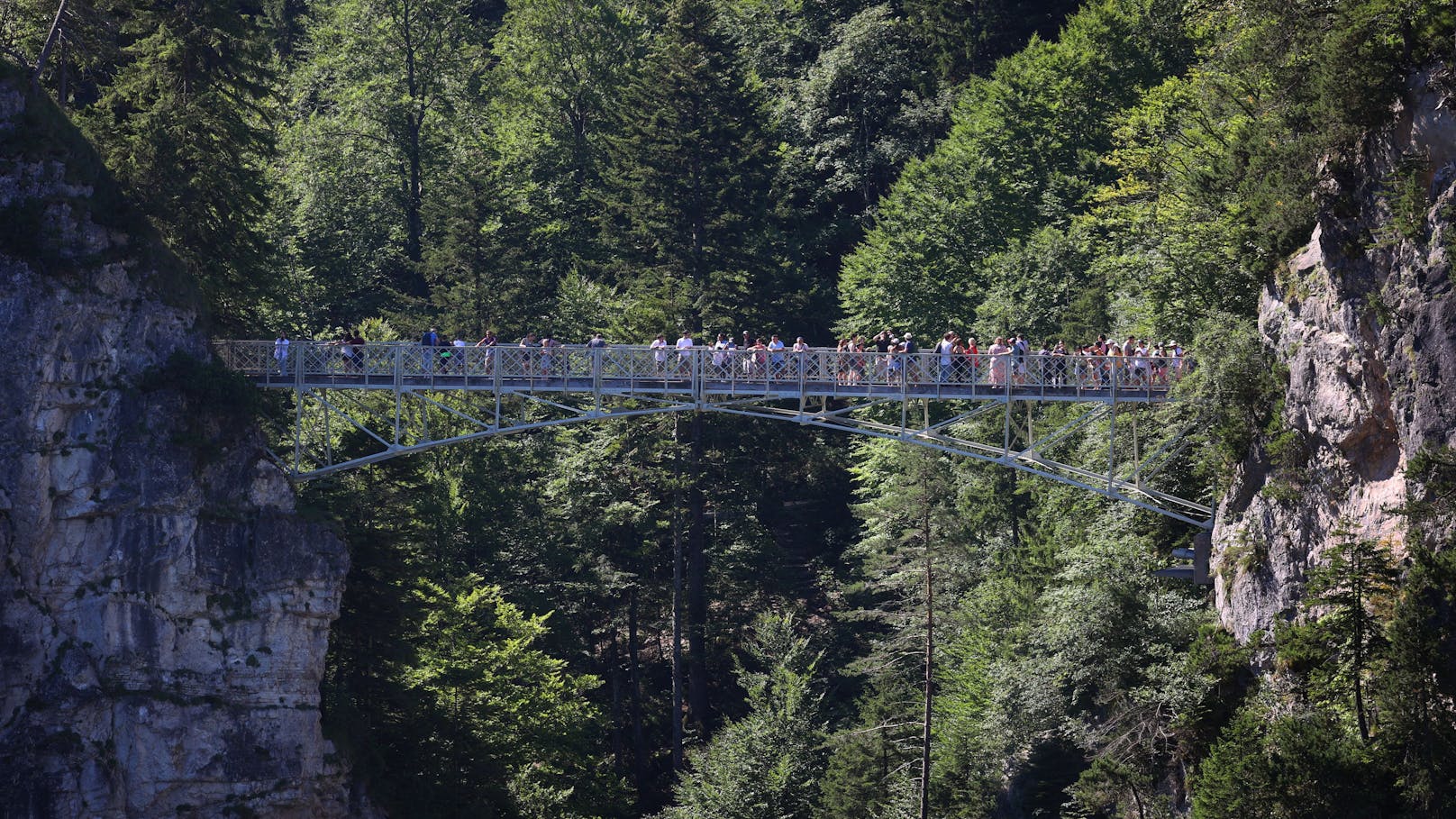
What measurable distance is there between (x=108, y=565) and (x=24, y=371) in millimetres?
3984

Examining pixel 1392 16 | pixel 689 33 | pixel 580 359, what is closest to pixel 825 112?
pixel 689 33

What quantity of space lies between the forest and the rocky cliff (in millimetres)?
1851

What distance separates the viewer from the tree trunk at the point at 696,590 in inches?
2195

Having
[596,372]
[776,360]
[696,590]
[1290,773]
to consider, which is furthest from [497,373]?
[696,590]

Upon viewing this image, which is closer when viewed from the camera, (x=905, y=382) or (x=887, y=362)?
(x=905, y=382)

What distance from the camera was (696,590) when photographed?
56.3 m

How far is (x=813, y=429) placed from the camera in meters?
60.6

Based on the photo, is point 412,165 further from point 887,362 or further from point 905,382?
point 905,382

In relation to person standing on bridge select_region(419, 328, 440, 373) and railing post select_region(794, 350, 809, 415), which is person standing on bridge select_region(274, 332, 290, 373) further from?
railing post select_region(794, 350, 809, 415)

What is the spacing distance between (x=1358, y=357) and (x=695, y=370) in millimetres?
12507

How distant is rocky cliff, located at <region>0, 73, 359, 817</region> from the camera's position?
3734cm

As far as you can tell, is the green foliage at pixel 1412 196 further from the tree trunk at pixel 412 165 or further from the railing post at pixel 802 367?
the tree trunk at pixel 412 165

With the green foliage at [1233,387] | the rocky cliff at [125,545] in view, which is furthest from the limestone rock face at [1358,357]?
the rocky cliff at [125,545]

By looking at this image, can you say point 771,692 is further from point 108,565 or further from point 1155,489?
point 108,565
